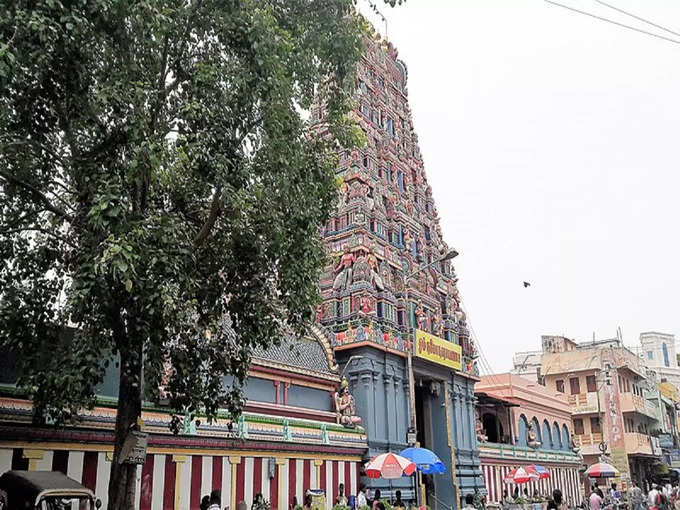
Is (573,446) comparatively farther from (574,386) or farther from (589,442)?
(574,386)

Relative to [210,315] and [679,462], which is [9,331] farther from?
[679,462]

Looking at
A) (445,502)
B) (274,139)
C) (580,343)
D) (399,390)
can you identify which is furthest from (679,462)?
(274,139)

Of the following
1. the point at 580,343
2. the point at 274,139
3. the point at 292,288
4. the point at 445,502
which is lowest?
the point at 445,502

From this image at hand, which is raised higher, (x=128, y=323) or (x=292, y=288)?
(x=292, y=288)

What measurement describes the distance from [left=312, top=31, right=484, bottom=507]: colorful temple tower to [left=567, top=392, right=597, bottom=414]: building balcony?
20210 millimetres

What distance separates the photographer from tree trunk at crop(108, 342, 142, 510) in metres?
10.4

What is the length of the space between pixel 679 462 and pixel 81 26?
58.4m

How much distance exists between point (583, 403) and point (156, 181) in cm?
4397

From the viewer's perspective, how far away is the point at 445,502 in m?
27.2

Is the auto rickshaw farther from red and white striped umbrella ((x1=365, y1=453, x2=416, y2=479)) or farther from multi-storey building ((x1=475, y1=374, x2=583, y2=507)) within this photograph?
multi-storey building ((x1=475, y1=374, x2=583, y2=507))

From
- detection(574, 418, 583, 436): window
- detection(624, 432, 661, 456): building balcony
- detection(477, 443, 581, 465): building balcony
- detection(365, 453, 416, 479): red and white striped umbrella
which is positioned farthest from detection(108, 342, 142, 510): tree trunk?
detection(624, 432, 661, 456): building balcony

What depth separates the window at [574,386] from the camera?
1923 inches

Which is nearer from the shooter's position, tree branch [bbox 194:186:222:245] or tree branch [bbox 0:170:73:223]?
tree branch [bbox 0:170:73:223]

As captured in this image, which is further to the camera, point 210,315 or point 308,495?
point 308,495
